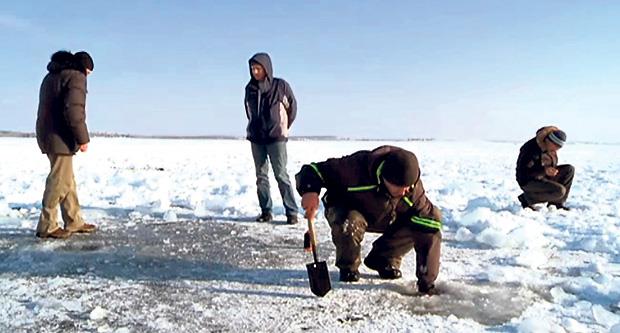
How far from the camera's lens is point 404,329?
3.13 meters

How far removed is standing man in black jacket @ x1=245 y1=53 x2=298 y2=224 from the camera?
652cm

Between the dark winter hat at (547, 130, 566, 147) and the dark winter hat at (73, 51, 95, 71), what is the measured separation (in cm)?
563

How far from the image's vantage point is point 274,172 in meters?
6.61

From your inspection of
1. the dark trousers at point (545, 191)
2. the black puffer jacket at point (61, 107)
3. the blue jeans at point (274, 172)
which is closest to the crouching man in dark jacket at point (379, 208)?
the blue jeans at point (274, 172)

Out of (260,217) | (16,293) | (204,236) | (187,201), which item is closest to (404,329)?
(16,293)

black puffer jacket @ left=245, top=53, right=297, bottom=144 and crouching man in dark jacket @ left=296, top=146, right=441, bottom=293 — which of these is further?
black puffer jacket @ left=245, top=53, right=297, bottom=144

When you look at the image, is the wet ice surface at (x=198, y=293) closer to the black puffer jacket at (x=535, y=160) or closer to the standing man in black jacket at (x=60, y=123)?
the standing man in black jacket at (x=60, y=123)

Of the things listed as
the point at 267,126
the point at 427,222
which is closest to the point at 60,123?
the point at 267,126

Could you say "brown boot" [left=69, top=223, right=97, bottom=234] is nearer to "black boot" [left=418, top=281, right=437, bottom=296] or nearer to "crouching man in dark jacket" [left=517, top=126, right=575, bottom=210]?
"black boot" [left=418, top=281, right=437, bottom=296]

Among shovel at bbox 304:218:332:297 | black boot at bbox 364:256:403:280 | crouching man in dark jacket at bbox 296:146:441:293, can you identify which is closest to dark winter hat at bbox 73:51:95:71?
crouching man in dark jacket at bbox 296:146:441:293

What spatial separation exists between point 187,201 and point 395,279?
15.8ft

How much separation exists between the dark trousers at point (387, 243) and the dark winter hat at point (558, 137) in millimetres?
4053

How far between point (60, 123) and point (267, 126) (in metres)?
2.20

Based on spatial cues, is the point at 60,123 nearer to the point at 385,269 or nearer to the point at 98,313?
the point at 98,313
